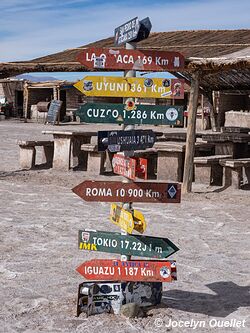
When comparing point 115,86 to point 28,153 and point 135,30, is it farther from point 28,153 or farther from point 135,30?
point 28,153

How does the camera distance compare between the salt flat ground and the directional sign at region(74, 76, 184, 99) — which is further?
the directional sign at region(74, 76, 184, 99)

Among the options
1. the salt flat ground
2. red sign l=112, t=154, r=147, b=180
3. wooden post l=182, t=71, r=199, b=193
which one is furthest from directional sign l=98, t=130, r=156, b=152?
wooden post l=182, t=71, r=199, b=193

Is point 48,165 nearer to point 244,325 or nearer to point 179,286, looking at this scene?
point 179,286

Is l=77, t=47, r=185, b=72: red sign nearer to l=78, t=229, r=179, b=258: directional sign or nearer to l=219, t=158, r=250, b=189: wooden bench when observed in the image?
l=78, t=229, r=179, b=258: directional sign

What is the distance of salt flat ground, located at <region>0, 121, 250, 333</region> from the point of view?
15.7ft

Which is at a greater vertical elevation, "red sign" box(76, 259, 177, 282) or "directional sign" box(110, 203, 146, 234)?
"directional sign" box(110, 203, 146, 234)

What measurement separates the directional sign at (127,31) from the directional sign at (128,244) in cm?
155

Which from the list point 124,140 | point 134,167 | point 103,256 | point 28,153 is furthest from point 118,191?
point 28,153

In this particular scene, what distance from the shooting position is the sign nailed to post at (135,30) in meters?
4.77

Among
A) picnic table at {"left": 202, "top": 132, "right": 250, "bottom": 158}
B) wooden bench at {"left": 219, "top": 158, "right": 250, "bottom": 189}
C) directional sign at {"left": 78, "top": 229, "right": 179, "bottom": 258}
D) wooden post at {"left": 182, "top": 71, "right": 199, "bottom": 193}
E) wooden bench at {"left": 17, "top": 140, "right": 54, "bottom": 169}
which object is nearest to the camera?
directional sign at {"left": 78, "top": 229, "right": 179, "bottom": 258}

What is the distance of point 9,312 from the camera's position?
16.1 ft

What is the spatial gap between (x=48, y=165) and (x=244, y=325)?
397 inches

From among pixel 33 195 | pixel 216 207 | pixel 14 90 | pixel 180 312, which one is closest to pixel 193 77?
pixel 216 207

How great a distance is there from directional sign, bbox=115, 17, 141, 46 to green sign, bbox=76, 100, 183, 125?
51 cm
